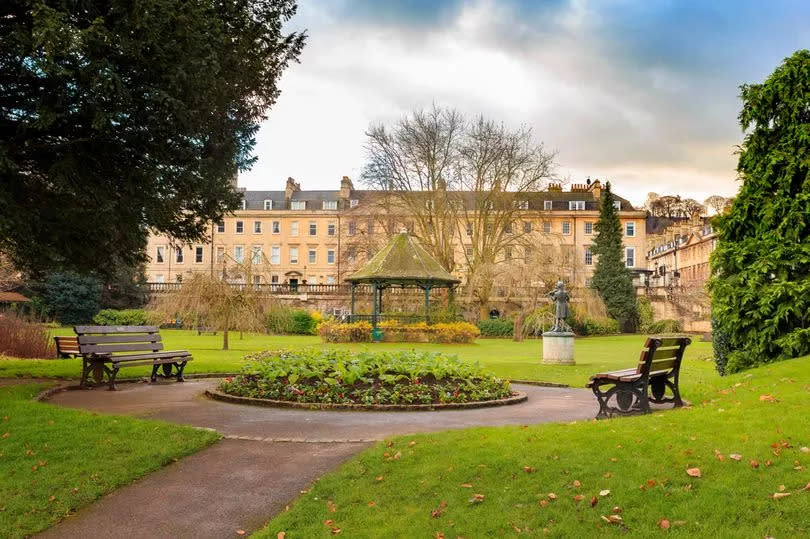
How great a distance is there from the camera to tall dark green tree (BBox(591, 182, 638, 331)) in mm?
55969

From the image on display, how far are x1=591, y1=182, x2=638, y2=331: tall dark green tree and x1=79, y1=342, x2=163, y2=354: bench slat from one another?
152 ft

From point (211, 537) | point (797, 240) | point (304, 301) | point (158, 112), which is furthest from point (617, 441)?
point (304, 301)

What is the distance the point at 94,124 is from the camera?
30.7 ft

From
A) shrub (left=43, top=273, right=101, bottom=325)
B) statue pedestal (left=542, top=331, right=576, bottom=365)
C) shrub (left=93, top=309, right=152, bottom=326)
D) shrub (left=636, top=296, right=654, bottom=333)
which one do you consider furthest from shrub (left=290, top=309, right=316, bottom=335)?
statue pedestal (left=542, top=331, right=576, bottom=365)

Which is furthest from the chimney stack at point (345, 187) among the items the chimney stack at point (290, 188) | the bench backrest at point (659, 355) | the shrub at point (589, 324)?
the bench backrest at point (659, 355)

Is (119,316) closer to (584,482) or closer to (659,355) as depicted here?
(659,355)

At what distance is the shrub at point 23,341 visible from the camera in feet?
71.3

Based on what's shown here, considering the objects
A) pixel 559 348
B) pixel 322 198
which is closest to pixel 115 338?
pixel 559 348

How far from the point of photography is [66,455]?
23.4 feet

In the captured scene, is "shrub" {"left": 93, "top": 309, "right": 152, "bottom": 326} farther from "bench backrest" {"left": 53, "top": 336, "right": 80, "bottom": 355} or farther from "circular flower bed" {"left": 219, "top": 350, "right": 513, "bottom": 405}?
"circular flower bed" {"left": 219, "top": 350, "right": 513, "bottom": 405}

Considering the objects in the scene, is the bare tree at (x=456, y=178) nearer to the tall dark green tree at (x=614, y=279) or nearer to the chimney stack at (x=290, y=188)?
the tall dark green tree at (x=614, y=279)

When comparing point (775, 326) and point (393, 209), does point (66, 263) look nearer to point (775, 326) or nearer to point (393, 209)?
point (775, 326)

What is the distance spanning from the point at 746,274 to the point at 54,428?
435 inches

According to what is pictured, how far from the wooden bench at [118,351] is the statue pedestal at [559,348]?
11204mm
